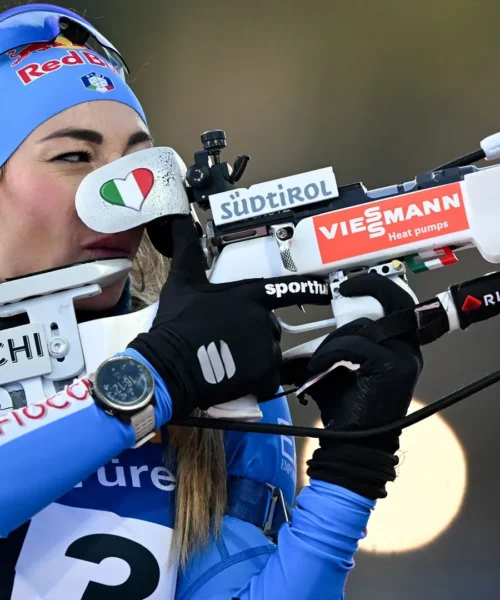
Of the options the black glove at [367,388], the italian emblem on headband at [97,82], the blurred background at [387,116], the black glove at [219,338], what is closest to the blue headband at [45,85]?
the italian emblem on headband at [97,82]

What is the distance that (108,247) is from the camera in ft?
2.81

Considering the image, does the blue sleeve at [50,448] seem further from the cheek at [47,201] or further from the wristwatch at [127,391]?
the cheek at [47,201]

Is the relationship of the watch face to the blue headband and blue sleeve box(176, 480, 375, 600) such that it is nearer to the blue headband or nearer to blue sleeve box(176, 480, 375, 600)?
blue sleeve box(176, 480, 375, 600)

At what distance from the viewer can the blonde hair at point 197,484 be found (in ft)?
2.66

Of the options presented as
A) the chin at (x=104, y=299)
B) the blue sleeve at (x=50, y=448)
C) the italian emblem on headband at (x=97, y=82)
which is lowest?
the blue sleeve at (x=50, y=448)

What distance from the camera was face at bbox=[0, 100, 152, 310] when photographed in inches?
32.9

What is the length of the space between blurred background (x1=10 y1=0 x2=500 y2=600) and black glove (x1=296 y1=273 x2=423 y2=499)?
2.75 feet

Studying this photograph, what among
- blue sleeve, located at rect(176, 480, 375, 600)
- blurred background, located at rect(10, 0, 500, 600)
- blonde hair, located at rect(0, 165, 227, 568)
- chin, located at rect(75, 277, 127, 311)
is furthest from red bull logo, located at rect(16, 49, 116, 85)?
blurred background, located at rect(10, 0, 500, 600)

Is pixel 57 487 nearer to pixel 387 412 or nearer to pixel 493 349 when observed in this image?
pixel 387 412

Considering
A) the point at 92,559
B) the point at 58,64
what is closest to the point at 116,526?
the point at 92,559

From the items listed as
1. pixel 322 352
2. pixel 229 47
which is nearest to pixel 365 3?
pixel 229 47

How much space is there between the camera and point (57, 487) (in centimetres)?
67

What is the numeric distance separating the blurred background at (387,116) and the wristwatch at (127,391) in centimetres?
91

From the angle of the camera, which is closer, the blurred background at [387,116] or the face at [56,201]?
the face at [56,201]
